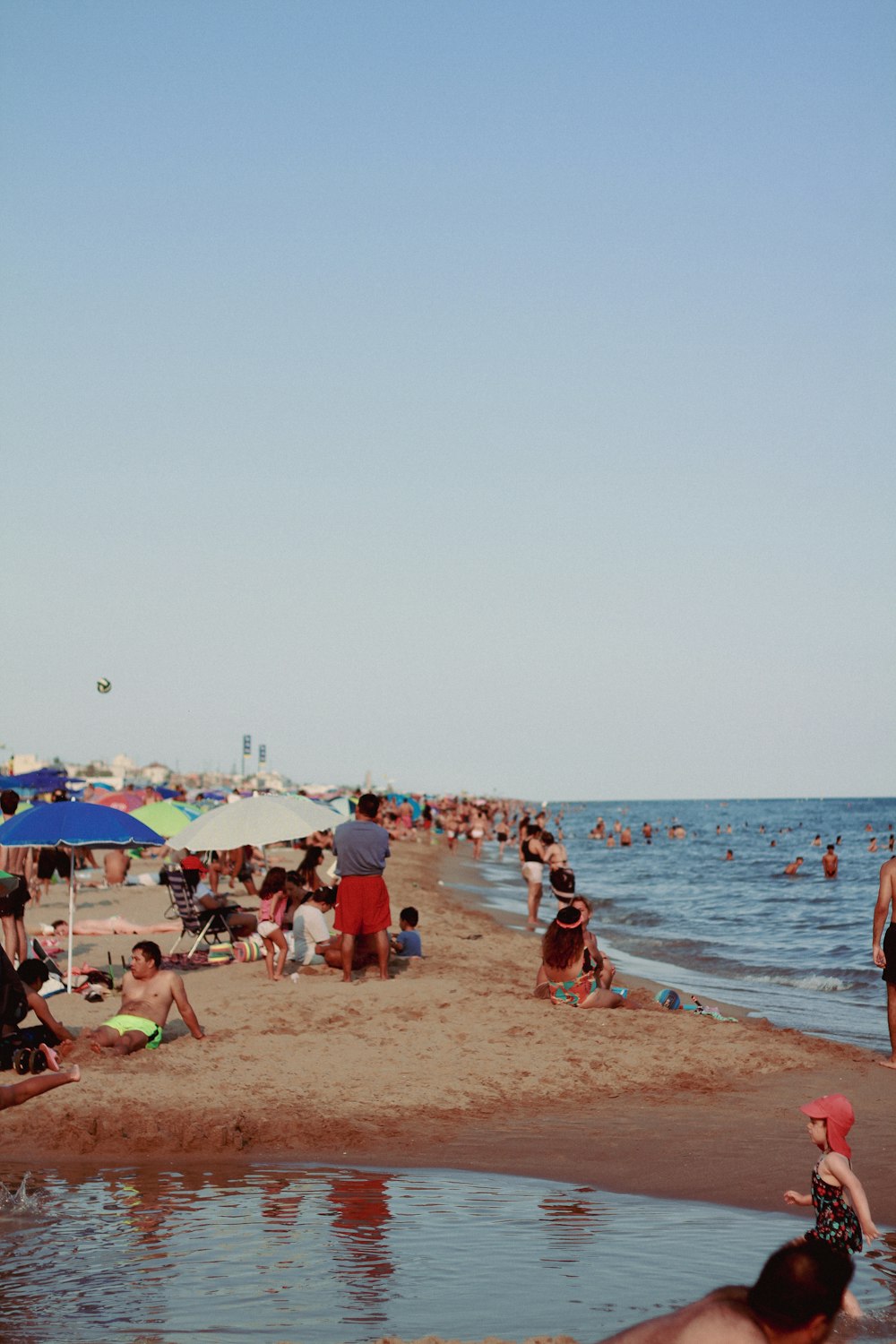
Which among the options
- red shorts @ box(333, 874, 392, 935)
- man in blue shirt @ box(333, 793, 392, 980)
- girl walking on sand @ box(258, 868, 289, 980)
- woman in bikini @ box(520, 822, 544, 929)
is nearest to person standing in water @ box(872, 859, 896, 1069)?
man in blue shirt @ box(333, 793, 392, 980)

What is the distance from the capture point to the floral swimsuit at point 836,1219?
4910 millimetres

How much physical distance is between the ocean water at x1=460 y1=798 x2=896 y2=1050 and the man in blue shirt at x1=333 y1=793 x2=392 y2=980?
13.5 ft

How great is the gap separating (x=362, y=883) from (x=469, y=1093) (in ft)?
11.0

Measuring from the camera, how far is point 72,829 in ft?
36.9

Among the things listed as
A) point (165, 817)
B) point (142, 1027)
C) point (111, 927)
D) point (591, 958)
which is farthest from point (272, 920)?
point (111, 927)

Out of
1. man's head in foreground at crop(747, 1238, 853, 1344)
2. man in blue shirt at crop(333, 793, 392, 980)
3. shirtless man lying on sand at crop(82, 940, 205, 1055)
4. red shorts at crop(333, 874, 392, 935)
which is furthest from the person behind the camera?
red shorts at crop(333, 874, 392, 935)

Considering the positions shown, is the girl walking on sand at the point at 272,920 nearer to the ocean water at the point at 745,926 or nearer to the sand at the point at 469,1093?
the sand at the point at 469,1093

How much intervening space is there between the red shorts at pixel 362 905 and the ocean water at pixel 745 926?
13.5ft

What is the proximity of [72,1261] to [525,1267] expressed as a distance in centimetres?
190

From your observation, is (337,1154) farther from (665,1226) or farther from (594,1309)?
Answer: (594,1309)

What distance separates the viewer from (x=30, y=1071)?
341 inches

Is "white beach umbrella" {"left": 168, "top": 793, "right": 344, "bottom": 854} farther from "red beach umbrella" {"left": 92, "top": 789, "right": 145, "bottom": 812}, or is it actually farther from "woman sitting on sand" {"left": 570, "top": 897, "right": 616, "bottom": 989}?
"red beach umbrella" {"left": 92, "top": 789, "right": 145, "bottom": 812}

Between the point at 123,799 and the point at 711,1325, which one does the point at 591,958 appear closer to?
the point at 711,1325

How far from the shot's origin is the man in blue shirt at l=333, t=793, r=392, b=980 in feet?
37.9
